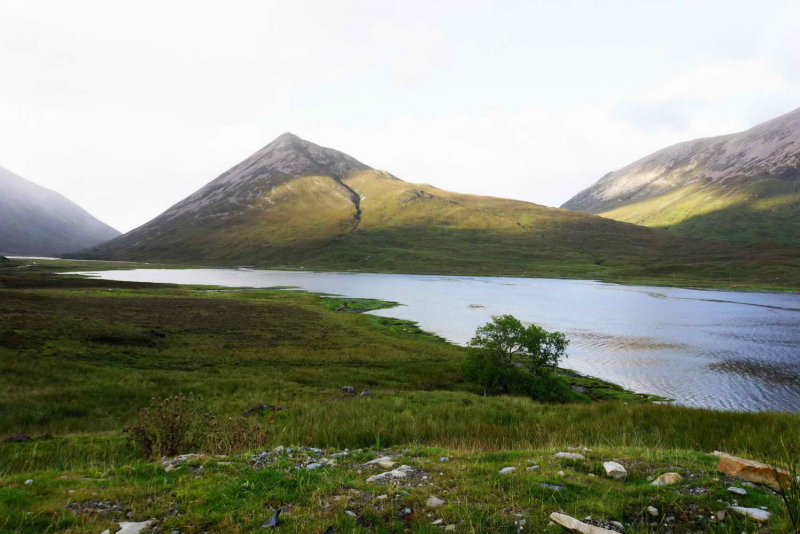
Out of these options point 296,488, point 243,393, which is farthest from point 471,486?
point 243,393

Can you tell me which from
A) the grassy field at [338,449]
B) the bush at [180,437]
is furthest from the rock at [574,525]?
the bush at [180,437]

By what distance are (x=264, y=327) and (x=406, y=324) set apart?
22.0 metres

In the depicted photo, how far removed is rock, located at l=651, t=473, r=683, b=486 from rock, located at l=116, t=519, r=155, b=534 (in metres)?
7.56

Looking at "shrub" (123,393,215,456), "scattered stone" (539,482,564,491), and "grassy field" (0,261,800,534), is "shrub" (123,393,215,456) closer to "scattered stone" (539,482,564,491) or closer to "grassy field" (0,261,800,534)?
"grassy field" (0,261,800,534)

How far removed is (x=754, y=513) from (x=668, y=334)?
66709mm

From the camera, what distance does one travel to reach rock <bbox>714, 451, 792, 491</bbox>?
6.05m

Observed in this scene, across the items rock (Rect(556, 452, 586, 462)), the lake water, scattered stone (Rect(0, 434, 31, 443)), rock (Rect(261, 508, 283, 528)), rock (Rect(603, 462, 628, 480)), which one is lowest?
the lake water

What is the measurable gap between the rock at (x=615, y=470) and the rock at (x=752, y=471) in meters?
1.66

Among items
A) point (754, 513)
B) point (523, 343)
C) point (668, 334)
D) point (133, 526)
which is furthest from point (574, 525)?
point (668, 334)

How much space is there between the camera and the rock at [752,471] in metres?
6.05

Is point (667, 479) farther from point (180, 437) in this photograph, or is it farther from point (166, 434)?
point (166, 434)

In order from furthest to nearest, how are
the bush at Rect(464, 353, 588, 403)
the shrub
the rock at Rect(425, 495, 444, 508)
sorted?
the bush at Rect(464, 353, 588, 403), the shrub, the rock at Rect(425, 495, 444, 508)

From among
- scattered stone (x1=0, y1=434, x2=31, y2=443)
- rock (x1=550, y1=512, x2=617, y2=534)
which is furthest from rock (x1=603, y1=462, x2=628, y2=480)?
scattered stone (x1=0, y1=434, x2=31, y2=443)

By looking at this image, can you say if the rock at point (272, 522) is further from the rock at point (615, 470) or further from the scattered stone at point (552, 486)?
the rock at point (615, 470)
